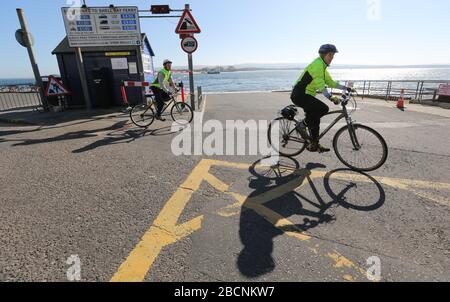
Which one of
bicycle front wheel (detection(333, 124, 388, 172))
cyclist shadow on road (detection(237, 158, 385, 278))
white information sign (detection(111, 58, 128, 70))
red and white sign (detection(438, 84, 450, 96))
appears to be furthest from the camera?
red and white sign (detection(438, 84, 450, 96))

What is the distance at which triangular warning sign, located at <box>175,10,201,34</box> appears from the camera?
8.86 m

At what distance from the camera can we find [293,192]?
3578 millimetres

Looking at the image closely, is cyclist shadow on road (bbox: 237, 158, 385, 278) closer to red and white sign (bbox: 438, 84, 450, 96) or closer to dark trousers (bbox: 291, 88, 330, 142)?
dark trousers (bbox: 291, 88, 330, 142)

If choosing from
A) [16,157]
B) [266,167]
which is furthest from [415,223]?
[16,157]

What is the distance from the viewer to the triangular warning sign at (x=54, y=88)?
10.0 meters

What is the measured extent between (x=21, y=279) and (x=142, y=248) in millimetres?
995

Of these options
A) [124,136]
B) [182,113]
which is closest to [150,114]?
[182,113]

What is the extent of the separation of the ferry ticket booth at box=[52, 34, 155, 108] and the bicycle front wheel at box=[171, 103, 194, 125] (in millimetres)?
3514

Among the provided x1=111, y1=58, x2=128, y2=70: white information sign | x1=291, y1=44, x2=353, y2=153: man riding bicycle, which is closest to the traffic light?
x1=111, y1=58, x2=128, y2=70: white information sign

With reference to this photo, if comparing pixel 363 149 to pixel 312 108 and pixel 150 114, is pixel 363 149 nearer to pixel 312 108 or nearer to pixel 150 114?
pixel 312 108

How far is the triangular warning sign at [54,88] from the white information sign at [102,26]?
1743 mm

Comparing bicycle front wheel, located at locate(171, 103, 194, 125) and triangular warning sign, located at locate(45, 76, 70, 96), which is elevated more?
triangular warning sign, located at locate(45, 76, 70, 96)
